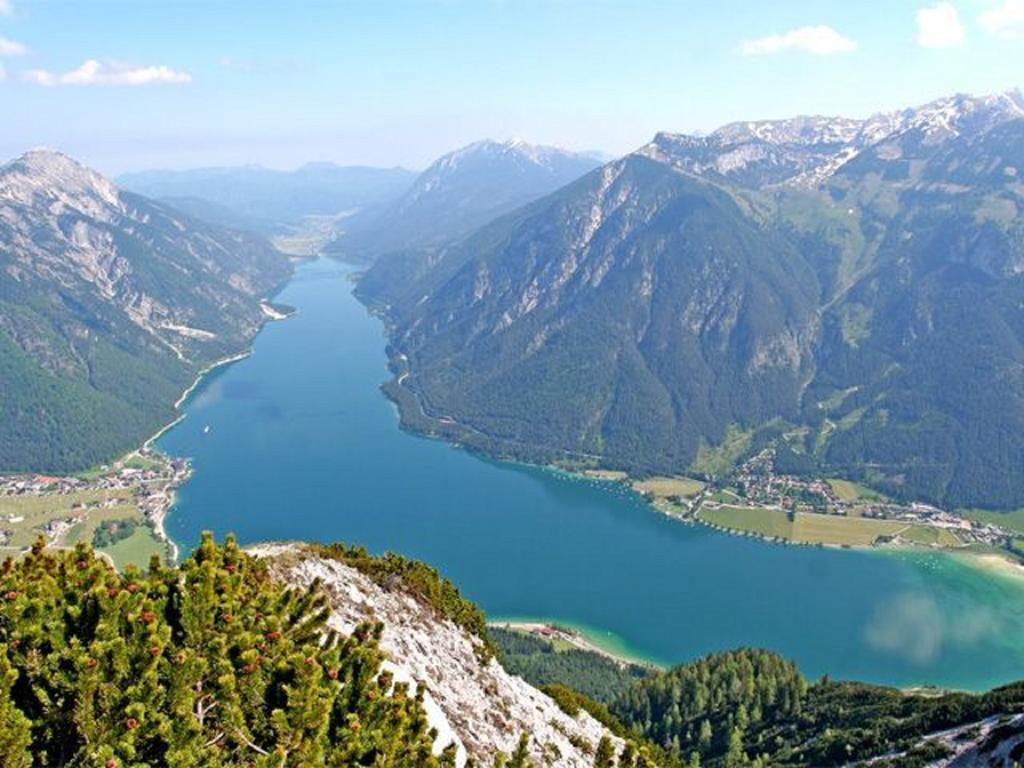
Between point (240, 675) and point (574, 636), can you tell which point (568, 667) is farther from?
point (240, 675)

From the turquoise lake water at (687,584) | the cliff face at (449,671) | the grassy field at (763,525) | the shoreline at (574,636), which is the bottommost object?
the grassy field at (763,525)

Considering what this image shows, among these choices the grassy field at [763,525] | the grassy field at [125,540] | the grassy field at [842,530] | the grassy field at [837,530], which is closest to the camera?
the grassy field at [125,540]

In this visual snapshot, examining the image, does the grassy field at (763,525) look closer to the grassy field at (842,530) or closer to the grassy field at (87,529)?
the grassy field at (842,530)

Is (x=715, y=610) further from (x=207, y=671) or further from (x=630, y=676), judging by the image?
(x=207, y=671)

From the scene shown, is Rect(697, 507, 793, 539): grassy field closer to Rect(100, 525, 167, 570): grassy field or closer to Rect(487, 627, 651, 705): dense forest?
Rect(487, 627, 651, 705): dense forest

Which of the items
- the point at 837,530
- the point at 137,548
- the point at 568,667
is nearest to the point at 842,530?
the point at 837,530

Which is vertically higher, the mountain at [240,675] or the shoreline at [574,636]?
the mountain at [240,675]

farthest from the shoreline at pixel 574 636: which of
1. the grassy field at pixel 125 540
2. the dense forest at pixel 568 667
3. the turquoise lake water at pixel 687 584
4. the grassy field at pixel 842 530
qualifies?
the grassy field at pixel 125 540

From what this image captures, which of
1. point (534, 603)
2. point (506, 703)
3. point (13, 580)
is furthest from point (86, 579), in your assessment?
point (534, 603)

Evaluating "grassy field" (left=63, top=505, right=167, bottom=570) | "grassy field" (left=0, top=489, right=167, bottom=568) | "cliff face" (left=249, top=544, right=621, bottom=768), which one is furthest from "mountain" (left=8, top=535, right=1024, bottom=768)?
"grassy field" (left=0, top=489, right=167, bottom=568)
